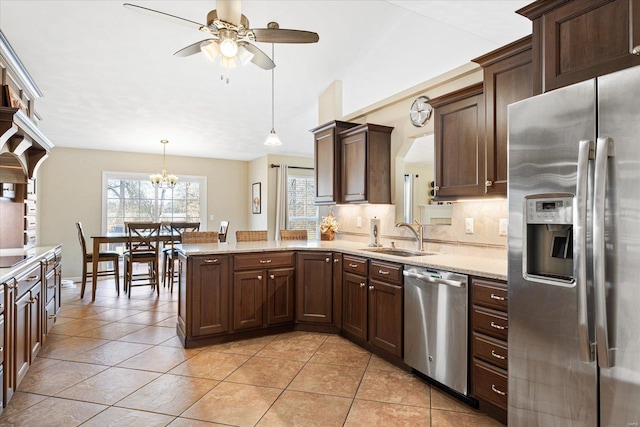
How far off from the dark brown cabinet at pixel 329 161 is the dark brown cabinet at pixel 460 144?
58.3 inches

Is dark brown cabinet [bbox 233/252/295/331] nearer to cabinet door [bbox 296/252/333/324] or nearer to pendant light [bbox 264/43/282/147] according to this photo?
cabinet door [bbox 296/252/333/324]

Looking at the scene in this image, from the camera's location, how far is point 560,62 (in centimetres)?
176

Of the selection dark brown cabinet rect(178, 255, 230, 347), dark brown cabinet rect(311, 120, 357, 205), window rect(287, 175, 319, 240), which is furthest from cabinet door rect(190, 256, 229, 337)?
window rect(287, 175, 319, 240)

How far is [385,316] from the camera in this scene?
2973mm

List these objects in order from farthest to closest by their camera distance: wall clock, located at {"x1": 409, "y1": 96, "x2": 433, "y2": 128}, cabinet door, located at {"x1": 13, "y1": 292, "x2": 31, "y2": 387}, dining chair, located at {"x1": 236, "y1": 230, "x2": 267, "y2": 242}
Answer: dining chair, located at {"x1": 236, "y1": 230, "x2": 267, "y2": 242}
wall clock, located at {"x1": 409, "y1": 96, "x2": 433, "y2": 128}
cabinet door, located at {"x1": 13, "y1": 292, "x2": 31, "y2": 387}

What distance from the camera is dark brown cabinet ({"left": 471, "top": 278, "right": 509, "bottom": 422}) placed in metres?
2.07

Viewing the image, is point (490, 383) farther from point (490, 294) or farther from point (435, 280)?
point (435, 280)

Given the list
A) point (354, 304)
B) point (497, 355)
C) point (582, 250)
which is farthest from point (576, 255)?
point (354, 304)

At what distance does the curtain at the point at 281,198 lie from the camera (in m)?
7.90

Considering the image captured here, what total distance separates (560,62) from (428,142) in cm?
190

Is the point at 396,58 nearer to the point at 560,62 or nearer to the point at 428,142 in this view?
the point at 428,142

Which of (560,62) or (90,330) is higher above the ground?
(560,62)

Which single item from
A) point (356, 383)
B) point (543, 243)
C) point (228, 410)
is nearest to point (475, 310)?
point (543, 243)

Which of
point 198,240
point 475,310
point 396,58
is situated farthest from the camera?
point 396,58
